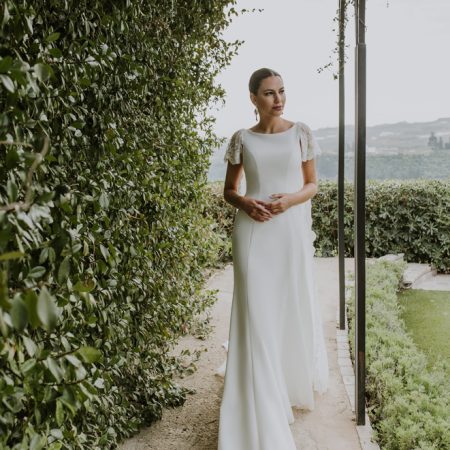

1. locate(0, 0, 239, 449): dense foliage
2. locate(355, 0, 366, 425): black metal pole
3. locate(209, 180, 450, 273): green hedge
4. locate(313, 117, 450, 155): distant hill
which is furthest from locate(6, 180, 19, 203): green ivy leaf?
locate(313, 117, 450, 155): distant hill

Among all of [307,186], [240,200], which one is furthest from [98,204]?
[307,186]

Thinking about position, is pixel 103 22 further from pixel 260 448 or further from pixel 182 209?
pixel 260 448

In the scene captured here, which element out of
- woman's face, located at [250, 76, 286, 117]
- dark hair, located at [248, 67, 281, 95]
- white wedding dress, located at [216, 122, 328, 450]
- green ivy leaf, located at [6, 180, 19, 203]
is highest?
dark hair, located at [248, 67, 281, 95]

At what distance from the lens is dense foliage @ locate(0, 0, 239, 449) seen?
4.75 ft

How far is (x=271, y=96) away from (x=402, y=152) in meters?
11.4

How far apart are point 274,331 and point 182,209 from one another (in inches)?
45.4

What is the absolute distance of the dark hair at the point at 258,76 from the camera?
368 centimetres

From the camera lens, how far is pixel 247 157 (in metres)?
3.79

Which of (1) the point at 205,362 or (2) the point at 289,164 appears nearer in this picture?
(2) the point at 289,164

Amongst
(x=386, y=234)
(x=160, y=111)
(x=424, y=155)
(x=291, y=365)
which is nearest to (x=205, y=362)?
(x=291, y=365)

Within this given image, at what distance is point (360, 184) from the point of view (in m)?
3.48

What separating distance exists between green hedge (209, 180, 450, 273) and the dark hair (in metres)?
6.73

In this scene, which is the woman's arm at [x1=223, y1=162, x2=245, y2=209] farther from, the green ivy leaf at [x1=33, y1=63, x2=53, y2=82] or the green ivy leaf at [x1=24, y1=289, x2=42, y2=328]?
Result: the green ivy leaf at [x1=24, y1=289, x2=42, y2=328]

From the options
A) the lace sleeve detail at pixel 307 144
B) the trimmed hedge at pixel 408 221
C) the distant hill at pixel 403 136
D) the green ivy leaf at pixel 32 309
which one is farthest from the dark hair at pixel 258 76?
the distant hill at pixel 403 136
